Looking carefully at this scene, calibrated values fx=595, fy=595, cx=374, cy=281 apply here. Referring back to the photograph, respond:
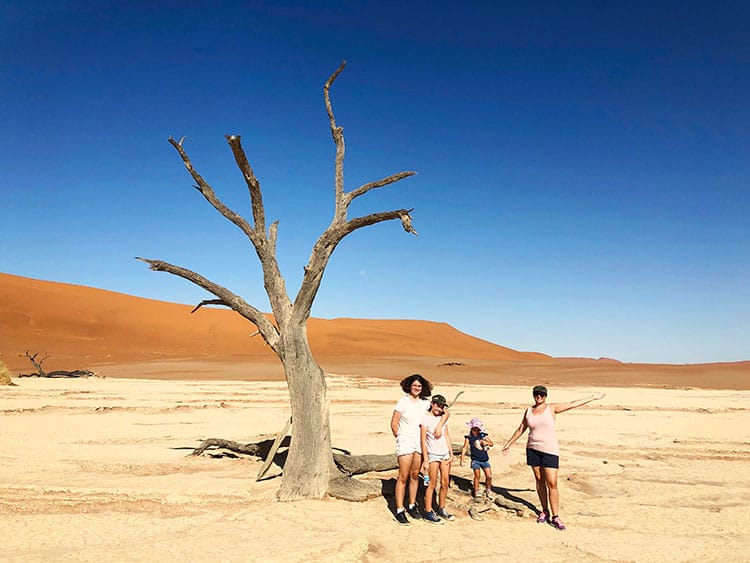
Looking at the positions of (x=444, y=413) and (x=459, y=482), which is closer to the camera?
(x=444, y=413)

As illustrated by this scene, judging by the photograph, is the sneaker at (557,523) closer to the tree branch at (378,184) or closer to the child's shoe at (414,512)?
the child's shoe at (414,512)

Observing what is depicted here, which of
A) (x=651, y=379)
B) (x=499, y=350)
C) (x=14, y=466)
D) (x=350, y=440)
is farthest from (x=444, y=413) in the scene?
(x=499, y=350)

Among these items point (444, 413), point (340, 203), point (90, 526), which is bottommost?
point (90, 526)

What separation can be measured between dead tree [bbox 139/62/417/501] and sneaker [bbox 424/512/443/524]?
3.78 ft

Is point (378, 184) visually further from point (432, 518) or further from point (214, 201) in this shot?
point (432, 518)

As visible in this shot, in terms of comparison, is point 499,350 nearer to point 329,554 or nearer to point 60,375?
point 60,375

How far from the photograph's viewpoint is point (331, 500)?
7555 mm

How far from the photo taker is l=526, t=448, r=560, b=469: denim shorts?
6.84m

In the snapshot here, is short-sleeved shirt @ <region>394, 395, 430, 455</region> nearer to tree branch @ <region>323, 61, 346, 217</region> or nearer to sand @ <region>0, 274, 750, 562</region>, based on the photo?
sand @ <region>0, 274, 750, 562</region>

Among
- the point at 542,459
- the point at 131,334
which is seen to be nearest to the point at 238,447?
the point at 542,459

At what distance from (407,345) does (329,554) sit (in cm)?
6608

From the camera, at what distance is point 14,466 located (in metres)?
9.52

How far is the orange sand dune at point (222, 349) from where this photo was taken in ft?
118

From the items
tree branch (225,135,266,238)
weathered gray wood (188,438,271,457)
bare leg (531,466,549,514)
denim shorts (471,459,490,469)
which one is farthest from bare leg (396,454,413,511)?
weathered gray wood (188,438,271,457)
